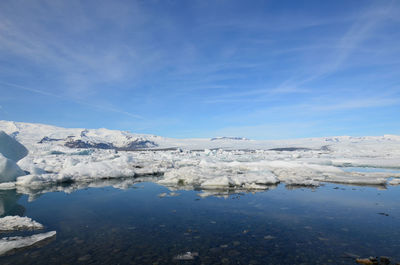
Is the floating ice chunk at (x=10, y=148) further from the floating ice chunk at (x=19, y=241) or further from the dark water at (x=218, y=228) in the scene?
the floating ice chunk at (x=19, y=241)

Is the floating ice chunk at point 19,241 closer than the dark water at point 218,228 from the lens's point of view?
No

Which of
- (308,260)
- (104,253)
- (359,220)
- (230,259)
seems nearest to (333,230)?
(359,220)

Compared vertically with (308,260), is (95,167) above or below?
above

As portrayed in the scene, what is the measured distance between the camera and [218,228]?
5426 millimetres

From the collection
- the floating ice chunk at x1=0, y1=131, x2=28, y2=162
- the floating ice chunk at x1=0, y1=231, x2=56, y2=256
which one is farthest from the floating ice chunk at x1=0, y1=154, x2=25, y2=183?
the floating ice chunk at x1=0, y1=231, x2=56, y2=256

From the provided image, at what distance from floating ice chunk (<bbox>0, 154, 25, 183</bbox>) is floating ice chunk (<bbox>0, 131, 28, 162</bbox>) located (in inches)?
170

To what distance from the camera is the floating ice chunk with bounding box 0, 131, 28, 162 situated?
15234mm

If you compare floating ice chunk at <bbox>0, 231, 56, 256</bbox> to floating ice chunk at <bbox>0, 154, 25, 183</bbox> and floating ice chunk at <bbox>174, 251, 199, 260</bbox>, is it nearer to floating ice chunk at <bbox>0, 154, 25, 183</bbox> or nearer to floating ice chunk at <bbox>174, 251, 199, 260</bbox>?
floating ice chunk at <bbox>174, 251, 199, 260</bbox>

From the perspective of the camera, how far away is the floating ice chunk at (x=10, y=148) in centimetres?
1523

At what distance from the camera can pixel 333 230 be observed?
5.15 m

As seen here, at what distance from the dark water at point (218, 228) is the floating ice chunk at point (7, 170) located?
4.33 m

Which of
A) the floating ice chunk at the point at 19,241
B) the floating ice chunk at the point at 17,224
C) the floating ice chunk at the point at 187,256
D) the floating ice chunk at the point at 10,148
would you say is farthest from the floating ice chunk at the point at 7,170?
the floating ice chunk at the point at 187,256

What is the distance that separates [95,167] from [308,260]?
12846mm

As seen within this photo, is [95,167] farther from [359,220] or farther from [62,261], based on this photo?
[359,220]
